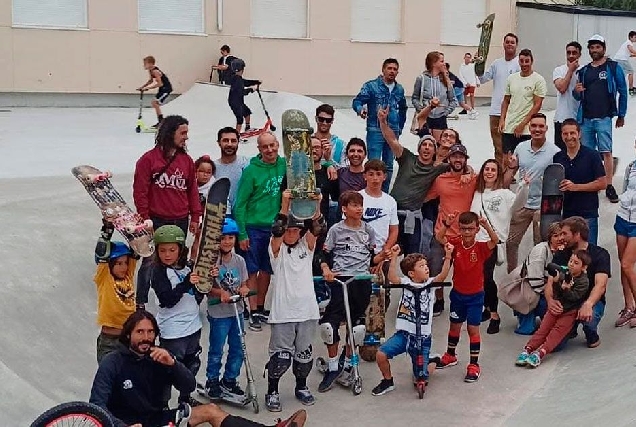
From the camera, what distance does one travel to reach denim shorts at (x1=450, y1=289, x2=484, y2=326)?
7.39m

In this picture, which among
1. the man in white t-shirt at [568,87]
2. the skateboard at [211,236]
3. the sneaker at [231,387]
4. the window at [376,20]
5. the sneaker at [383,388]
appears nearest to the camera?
the skateboard at [211,236]

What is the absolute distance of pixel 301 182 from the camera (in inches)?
289

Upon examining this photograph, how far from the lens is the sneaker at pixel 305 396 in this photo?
689 cm

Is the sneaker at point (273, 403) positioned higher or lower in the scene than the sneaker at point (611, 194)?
lower

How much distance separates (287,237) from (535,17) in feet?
68.8

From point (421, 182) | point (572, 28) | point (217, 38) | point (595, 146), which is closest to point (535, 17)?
point (572, 28)

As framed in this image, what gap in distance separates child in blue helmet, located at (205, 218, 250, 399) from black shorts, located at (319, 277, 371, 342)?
79 centimetres

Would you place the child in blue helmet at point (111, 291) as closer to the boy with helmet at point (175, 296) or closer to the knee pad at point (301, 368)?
the boy with helmet at point (175, 296)

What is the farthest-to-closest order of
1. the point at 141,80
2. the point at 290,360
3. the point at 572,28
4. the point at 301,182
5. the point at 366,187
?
1. the point at 572,28
2. the point at 141,80
3. the point at 366,187
4. the point at 301,182
5. the point at 290,360

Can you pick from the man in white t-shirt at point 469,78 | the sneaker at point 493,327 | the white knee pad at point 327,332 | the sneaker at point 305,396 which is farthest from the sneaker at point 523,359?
the man in white t-shirt at point 469,78

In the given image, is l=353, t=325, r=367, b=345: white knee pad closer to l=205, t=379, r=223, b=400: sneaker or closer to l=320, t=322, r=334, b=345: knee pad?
l=320, t=322, r=334, b=345: knee pad

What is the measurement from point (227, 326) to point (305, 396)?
82 cm

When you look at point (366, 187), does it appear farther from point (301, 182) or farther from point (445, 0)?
point (445, 0)

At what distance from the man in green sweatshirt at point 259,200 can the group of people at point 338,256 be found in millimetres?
12
